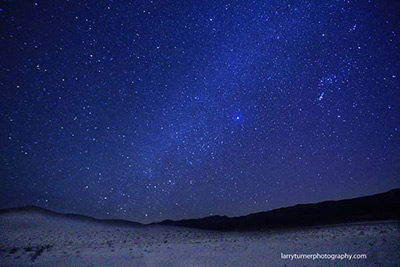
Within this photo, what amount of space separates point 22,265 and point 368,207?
47.8 m

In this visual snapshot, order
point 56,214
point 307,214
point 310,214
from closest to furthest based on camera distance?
1. point 56,214
2. point 310,214
3. point 307,214

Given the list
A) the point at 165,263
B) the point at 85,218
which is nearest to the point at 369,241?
the point at 165,263

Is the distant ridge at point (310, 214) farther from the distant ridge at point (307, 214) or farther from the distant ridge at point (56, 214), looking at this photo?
the distant ridge at point (56, 214)

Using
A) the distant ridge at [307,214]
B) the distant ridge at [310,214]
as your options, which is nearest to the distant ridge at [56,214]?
the distant ridge at [307,214]

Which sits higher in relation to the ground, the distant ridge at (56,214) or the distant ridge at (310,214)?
the distant ridge at (56,214)

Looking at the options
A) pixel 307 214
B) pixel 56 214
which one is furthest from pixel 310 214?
pixel 56 214

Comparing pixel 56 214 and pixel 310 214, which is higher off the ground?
pixel 56 214

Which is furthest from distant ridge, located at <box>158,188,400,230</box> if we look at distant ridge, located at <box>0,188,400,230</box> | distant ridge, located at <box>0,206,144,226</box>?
distant ridge, located at <box>0,206,144,226</box>

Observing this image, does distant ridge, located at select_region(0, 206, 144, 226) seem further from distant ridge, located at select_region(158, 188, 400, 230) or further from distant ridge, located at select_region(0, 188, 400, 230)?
distant ridge, located at select_region(158, 188, 400, 230)

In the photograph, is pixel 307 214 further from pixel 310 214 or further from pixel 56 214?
pixel 56 214

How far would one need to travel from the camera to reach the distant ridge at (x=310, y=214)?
3433 centimetres

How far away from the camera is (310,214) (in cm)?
4353

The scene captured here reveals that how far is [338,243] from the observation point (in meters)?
12.9

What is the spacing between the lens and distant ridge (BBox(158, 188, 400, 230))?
34.3 m
